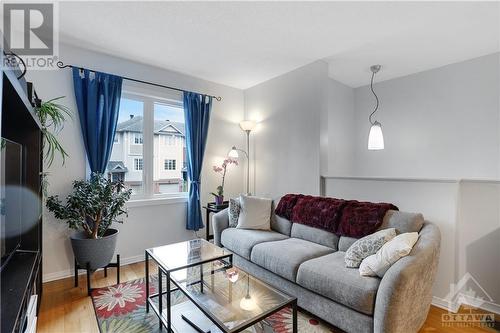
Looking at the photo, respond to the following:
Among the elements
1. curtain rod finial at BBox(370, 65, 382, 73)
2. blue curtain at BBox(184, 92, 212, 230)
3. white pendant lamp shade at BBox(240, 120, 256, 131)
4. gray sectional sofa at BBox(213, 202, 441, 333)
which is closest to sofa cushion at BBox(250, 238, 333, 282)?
gray sectional sofa at BBox(213, 202, 441, 333)

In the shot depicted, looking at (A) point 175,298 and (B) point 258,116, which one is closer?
(A) point 175,298

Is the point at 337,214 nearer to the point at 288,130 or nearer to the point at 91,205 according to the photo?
the point at 288,130

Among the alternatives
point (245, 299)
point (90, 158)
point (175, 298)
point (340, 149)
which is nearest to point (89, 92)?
point (90, 158)

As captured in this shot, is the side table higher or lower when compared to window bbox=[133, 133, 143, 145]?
lower

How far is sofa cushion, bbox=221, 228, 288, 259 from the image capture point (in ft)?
8.64

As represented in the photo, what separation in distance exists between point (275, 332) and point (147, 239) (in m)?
2.15

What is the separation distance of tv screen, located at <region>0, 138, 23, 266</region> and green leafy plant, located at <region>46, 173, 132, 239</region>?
0.64m

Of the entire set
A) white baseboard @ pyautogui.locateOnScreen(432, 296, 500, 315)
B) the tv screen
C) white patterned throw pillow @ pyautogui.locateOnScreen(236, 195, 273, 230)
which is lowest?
white baseboard @ pyautogui.locateOnScreen(432, 296, 500, 315)

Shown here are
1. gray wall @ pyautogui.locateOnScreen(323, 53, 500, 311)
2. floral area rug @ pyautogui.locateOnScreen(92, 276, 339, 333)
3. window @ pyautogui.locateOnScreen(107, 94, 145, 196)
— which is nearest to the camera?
floral area rug @ pyautogui.locateOnScreen(92, 276, 339, 333)

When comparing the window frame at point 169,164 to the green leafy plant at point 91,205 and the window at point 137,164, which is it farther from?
the green leafy plant at point 91,205

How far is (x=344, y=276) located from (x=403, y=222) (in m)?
Answer: 0.79

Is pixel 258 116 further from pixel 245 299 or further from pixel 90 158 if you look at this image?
pixel 245 299

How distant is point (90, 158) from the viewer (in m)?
2.84

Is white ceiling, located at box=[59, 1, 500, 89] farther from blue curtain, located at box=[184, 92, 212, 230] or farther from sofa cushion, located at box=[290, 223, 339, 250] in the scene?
sofa cushion, located at box=[290, 223, 339, 250]
